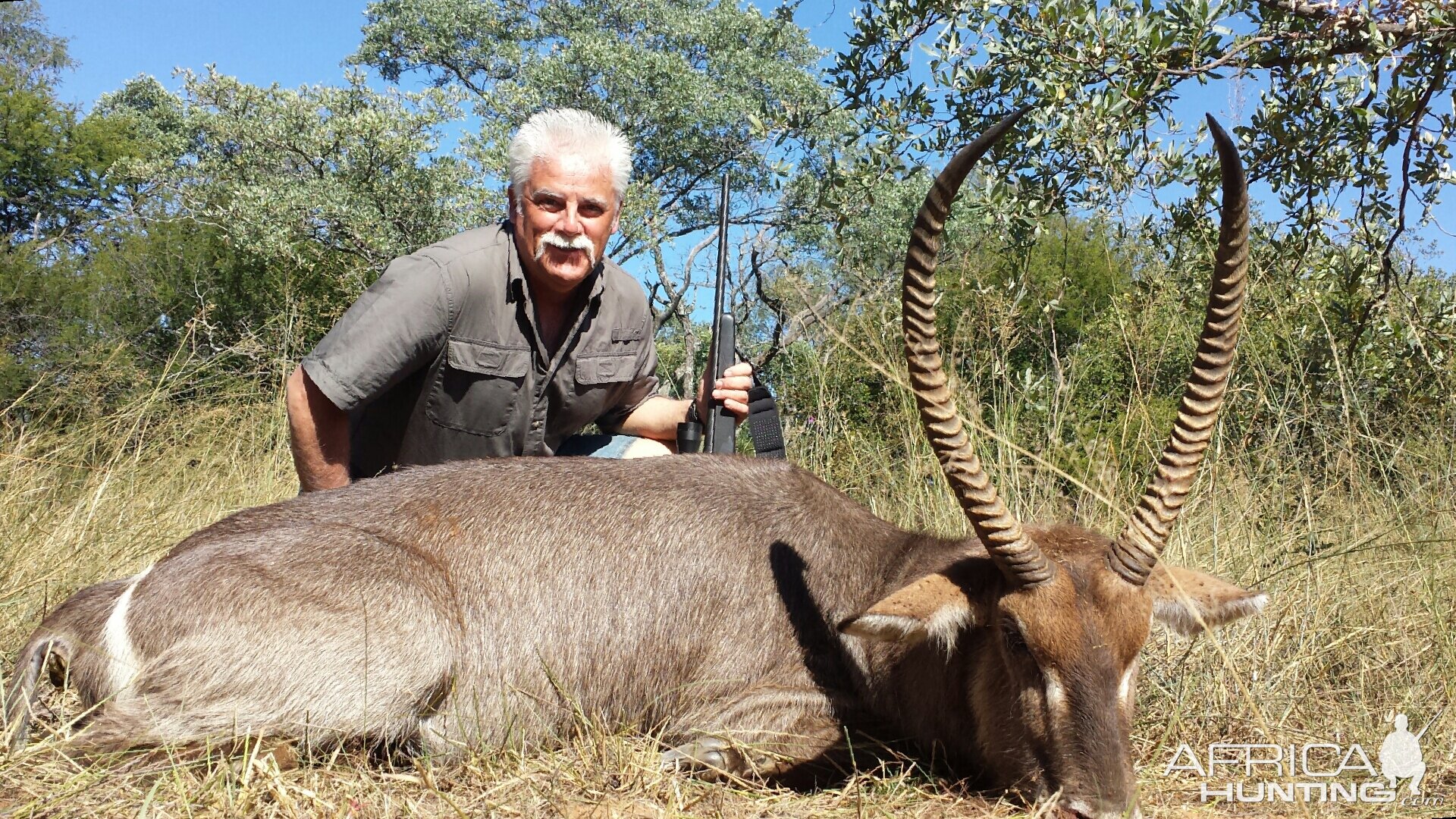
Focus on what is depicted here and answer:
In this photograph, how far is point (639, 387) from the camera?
554cm

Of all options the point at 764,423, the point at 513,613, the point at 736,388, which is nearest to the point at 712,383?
the point at 736,388

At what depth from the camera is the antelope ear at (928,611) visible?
9.73ft

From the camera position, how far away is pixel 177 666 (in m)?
3.05

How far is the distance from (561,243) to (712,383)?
38.4 inches

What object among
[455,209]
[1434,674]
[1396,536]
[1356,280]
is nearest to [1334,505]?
[1396,536]

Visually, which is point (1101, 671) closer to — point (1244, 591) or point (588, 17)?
point (1244, 591)

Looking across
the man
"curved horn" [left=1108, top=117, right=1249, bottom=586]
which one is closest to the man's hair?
the man

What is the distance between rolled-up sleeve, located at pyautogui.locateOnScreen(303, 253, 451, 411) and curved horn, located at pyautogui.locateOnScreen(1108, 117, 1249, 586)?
113 inches

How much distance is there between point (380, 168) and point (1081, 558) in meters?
13.3

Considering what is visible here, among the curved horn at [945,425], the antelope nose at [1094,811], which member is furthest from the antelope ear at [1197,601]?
the antelope nose at [1094,811]

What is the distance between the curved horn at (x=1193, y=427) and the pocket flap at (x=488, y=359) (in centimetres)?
275

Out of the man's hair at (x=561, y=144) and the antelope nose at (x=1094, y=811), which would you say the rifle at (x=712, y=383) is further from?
the antelope nose at (x=1094, y=811)

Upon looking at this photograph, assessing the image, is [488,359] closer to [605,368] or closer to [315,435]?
[605,368]

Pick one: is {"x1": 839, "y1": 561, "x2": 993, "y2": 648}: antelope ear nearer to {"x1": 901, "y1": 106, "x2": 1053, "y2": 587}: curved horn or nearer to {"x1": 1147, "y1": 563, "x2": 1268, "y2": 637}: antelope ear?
{"x1": 901, "y1": 106, "x2": 1053, "y2": 587}: curved horn
